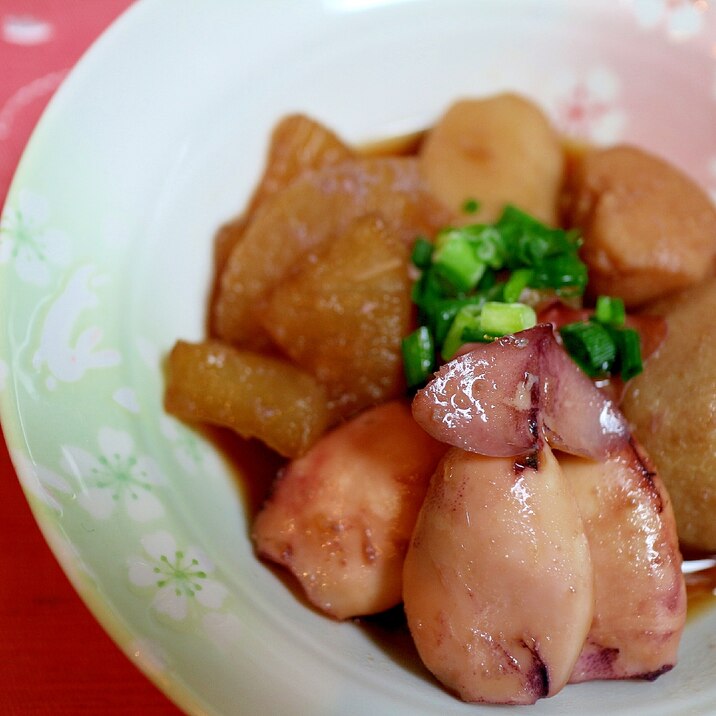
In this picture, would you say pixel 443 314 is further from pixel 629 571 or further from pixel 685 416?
pixel 629 571

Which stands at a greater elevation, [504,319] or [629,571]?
[504,319]

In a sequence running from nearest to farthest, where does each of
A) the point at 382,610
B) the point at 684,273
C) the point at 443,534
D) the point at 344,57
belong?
the point at 443,534
the point at 382,610
the point at 684,273
the point at 344,57

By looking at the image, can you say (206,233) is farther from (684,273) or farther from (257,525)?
(684,273)

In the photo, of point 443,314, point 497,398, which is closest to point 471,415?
point 497,398

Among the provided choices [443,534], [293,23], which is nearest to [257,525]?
[443,534]

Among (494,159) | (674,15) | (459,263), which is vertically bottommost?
(459,263)

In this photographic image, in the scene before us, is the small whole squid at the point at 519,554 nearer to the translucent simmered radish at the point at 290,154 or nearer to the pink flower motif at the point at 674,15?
the translucent simmered radish at the point at 290,154

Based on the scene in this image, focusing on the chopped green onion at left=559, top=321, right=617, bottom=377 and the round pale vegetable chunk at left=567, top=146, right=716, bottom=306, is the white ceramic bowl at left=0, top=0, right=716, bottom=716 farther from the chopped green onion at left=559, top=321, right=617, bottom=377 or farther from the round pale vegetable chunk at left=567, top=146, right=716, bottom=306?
the chopped green onion at left=559, top=321, right=617, bottom=377
